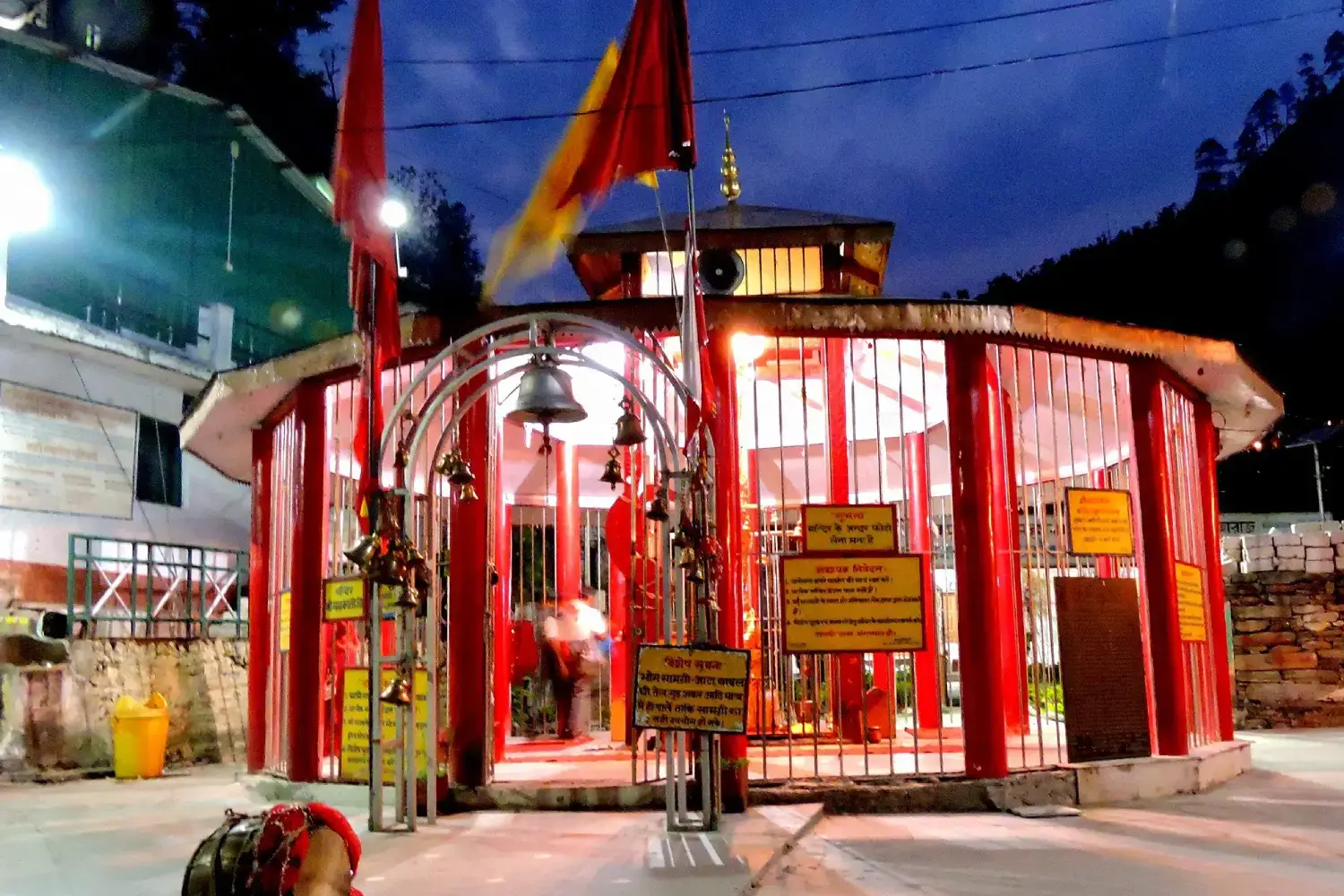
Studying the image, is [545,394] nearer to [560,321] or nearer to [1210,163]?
[560,321]

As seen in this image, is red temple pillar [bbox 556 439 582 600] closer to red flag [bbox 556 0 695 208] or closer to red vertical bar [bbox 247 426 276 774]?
red vertical bar [bbox 247 426 276 774]

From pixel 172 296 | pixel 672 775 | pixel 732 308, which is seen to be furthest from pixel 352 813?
pixel 172 296

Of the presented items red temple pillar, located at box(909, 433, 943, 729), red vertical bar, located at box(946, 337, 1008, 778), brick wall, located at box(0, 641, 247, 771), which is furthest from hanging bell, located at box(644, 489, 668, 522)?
brick wall, located at box(0, 641, 247, 771)

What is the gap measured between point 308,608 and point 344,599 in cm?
53

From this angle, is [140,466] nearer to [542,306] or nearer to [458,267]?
[542,306]

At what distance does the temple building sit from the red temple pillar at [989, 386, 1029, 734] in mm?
62

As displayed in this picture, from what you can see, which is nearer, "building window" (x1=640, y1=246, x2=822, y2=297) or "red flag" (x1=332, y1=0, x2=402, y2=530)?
"red flag" (x1=332, y1=0, x2=402, y2=530)

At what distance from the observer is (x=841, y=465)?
11320mm

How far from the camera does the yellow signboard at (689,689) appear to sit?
667cm

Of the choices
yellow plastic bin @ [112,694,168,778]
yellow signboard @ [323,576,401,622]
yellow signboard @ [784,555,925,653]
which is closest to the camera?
yellow signboard @ [784,555,925,653]

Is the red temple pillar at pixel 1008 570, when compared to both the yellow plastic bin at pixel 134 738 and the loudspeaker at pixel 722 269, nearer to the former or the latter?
the loudspeaker at pixel 722 269

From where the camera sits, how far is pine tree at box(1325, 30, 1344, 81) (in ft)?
190

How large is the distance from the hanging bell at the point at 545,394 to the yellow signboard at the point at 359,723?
2.57 metres

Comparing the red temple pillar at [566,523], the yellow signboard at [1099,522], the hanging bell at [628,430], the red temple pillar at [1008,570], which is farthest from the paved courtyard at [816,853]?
the red temple pillar at [566,523]
